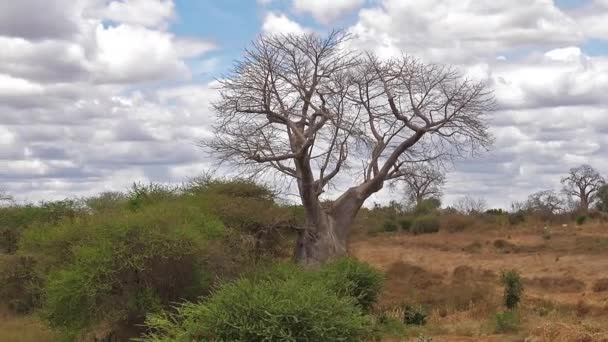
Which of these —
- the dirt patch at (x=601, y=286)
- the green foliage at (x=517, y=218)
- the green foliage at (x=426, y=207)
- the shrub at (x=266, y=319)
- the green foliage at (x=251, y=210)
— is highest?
the green foliage at (x=426, y=207)

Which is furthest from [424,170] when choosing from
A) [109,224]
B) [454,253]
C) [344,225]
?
[454,253]

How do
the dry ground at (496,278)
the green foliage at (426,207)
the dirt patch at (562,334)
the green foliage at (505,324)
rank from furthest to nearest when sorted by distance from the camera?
the green foliage at (426,207)
the dry ground at (496,278)
the green foliage at (505,324)
the dirt patch at (562,334)

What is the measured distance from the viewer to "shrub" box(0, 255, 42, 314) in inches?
934

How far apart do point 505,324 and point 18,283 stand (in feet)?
50.5

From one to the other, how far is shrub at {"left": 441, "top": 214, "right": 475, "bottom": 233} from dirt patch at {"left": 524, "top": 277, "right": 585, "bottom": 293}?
23981 millimetres

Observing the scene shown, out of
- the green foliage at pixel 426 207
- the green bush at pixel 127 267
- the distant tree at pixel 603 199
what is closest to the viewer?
the green bush at pixel 127 267

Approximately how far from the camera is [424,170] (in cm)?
2417

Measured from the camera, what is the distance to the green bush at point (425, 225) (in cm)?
5225

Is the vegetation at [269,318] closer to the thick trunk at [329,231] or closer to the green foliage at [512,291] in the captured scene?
the green foliage at [512,291]

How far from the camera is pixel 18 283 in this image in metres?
25.2

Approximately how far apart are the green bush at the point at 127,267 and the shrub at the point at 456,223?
3528cm

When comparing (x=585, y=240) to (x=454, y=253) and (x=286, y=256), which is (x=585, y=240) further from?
(x=286, y=256)

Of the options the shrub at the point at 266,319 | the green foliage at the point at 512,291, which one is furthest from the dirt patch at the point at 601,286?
the shrub at the point at 266,319

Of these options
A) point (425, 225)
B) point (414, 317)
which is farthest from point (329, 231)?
point (425, 225)
